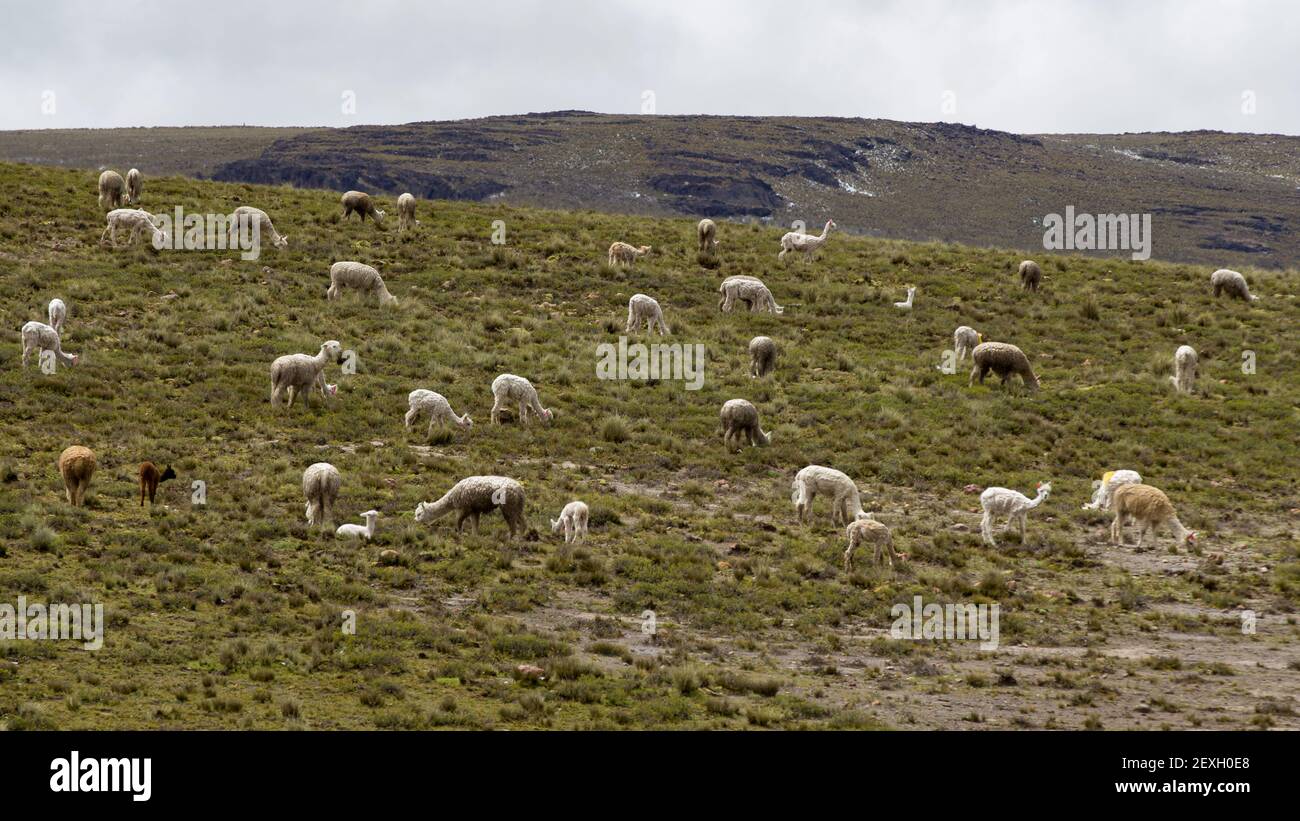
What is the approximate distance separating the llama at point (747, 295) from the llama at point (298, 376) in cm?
1530

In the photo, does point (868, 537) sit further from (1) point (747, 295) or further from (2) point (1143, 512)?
(1) point (747, 295)

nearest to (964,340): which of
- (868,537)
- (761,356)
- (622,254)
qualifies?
(761,356)

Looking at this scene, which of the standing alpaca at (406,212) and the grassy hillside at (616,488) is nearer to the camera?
the grassy hillside at (616,488)

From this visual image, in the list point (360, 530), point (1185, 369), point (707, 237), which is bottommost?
point (360, 530)

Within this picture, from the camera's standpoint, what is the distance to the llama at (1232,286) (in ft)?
150

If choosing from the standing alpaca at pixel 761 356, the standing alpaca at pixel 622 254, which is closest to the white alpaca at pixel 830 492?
the standing alpaca at pixel 761 356

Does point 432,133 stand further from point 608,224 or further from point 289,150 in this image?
point 608,224

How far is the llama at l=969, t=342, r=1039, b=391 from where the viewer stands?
35375mm

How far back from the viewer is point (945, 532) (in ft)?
79.8

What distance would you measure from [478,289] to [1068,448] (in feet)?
65.0

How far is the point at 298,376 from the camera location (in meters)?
29.1

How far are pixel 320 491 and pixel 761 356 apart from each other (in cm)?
1656

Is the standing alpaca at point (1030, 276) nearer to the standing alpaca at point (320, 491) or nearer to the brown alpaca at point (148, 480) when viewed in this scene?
the standing alpaca at point (320, 491)
